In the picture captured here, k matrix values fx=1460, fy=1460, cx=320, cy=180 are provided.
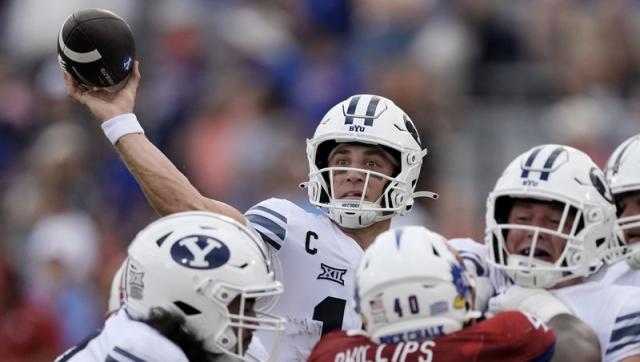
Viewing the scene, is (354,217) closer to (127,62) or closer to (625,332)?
(127,62)

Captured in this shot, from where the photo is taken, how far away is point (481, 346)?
154 inches

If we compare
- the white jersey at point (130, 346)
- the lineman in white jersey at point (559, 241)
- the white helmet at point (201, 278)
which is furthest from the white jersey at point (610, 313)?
the white jersey at point (130, 346)

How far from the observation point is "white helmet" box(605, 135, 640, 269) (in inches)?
193

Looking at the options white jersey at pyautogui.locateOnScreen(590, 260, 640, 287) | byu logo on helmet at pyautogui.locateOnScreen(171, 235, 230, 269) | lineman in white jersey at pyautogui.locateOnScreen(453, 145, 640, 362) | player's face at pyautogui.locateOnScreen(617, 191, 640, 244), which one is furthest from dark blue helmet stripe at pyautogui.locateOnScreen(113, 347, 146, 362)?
player's face at pyautogui.locateOnScreen(617, 191, 640, 244)

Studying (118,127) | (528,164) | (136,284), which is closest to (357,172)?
(528,164)

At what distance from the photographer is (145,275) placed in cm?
416

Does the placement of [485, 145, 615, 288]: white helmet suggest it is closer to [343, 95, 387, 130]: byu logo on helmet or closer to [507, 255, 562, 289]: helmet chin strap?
[507, 255, 562, 289]: helmet chin strap

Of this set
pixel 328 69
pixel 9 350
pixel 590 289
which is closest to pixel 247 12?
pixel 328 69

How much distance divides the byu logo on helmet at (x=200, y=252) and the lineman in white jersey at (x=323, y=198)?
30.9 inches

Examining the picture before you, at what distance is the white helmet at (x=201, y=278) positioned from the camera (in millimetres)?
4117

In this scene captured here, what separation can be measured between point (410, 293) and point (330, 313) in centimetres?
114

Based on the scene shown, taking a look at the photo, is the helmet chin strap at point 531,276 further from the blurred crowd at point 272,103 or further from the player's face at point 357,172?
the blurred crowd at point 272,103

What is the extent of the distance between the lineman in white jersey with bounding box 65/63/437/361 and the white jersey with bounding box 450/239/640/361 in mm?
672

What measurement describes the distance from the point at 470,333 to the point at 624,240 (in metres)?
1.20
